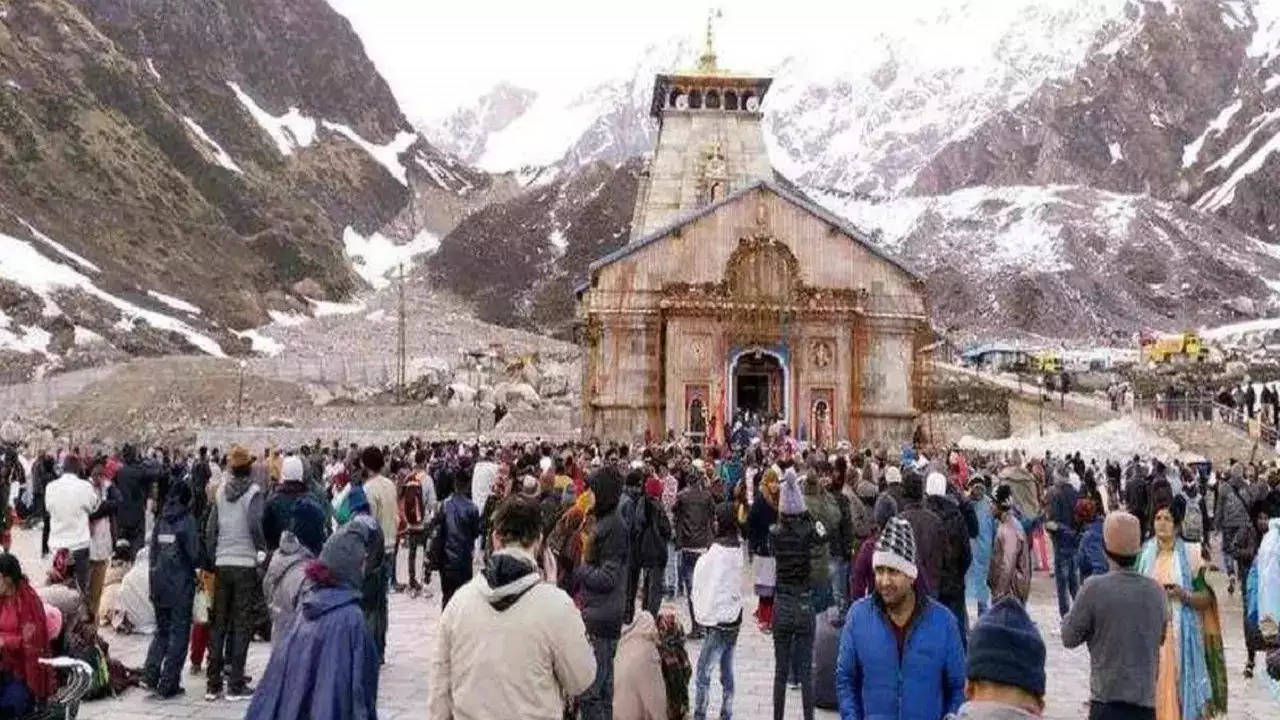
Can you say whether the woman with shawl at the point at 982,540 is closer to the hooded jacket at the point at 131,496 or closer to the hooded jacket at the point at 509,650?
the hooded jacket at the point at 509,650

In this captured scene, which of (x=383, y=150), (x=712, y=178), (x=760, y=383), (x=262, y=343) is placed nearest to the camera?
(x=760, y=383)

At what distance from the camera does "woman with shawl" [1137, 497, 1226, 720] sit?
739cm

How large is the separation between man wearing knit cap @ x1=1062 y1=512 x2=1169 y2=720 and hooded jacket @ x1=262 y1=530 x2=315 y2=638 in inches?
163

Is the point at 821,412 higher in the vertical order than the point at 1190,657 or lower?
higher

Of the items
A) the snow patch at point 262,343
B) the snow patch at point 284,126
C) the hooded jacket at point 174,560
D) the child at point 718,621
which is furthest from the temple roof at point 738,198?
the snow patch at point 284,126

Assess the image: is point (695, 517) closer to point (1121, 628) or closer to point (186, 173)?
point (1121, 628)

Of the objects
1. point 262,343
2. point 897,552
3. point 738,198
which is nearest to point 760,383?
point 738,198

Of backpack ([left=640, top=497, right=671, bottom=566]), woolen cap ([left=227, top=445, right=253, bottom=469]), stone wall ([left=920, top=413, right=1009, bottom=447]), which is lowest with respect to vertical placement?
backpack ([left=640, top=497, right=671, bottom=566])

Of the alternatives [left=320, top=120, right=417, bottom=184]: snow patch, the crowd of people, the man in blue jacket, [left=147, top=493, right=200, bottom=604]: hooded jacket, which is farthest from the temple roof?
[left=320, top=120, right=417, bottom=184]: snow patch

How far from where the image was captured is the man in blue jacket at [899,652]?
4.93m

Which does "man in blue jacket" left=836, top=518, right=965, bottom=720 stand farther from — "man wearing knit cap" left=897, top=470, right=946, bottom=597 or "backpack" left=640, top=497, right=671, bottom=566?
"backpack" left=640, top=497, right=671, bottom=566

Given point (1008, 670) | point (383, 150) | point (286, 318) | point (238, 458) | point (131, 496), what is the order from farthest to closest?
point (383, 150) → point (286, 318) → point (131, 496) → point (238, 458) → point (1008, 670)

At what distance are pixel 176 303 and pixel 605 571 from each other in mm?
78077

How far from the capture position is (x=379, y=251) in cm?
12650
